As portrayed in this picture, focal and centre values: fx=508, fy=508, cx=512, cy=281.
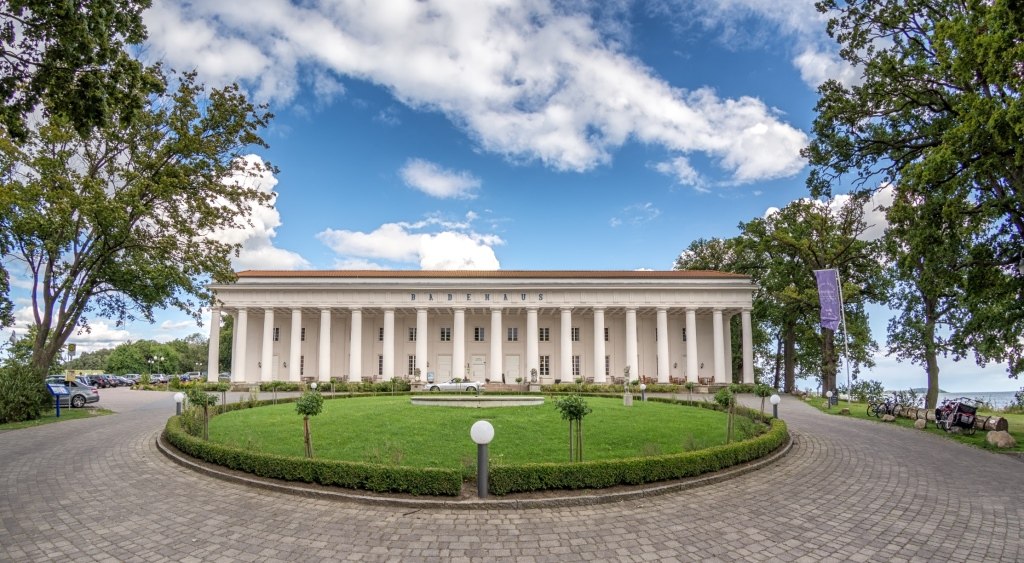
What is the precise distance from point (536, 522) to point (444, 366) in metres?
41.8

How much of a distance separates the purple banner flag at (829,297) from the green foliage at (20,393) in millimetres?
37662

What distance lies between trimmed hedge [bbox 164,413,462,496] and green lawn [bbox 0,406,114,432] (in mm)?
13506

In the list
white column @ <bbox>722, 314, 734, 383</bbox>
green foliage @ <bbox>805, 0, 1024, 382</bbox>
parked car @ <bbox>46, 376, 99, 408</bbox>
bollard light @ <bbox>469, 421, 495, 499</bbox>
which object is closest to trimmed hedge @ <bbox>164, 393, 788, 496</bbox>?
bollard light @ <bbox>469, 421, 495, 499</bbox>

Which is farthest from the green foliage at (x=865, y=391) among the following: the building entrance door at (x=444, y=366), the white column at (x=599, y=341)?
the building entrance door at (x=444, y=366)

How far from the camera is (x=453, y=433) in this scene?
13727 millimetres

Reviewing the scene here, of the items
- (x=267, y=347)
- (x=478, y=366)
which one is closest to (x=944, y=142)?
(x=478, y=366)

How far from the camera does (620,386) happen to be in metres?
37.0

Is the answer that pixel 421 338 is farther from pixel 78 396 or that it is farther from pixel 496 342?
pixel 78 396

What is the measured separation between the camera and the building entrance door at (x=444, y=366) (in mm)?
48344

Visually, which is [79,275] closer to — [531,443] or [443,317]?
[531,443]

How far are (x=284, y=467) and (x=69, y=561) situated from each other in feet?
11.7

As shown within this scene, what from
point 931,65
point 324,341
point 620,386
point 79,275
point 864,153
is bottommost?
point 620,386

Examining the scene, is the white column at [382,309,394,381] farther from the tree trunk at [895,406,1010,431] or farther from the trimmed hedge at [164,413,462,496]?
the tree trunk at [895,406,1010,431]

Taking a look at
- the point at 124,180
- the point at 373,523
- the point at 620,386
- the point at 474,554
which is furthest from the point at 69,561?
the point at 620,386
